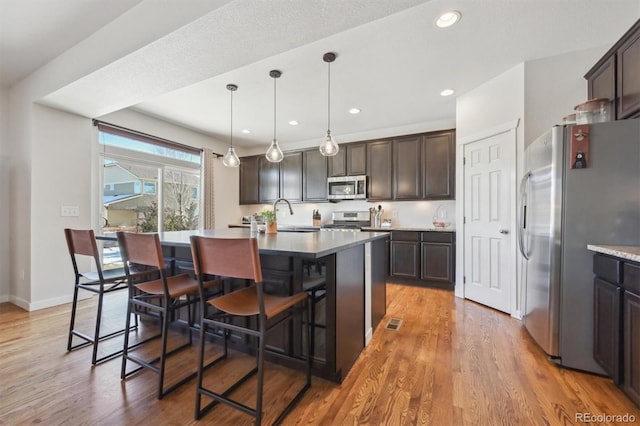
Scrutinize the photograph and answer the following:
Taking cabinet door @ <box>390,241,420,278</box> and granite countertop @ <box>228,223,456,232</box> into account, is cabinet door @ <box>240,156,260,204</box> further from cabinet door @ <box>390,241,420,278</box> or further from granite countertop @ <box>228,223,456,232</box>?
cabinet door @ <box>390,241,420,278</box>

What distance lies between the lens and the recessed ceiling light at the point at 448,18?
80.9 inches

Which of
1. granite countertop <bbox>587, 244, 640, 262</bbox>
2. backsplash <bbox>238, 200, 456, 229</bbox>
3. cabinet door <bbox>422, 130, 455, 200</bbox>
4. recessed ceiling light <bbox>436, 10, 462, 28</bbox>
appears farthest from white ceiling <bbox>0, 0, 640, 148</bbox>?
granite countertop <bbox>587, 244, 640, 262</bbox>

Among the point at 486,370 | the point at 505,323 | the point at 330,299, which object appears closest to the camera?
the point at 330,299

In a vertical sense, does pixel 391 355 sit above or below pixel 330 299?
below

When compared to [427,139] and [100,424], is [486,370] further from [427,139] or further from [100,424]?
[427,139]

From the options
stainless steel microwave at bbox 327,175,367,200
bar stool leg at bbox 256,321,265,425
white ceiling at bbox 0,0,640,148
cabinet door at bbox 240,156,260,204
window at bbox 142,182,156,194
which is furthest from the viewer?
cabinet door at bbox 240,156,260,204

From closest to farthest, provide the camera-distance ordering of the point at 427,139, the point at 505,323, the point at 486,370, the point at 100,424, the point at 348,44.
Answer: the point at 100,424
the point at 486,370
the point at 348,44
the point at 505,323
the point at 427,139

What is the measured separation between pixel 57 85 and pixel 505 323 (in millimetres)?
5171

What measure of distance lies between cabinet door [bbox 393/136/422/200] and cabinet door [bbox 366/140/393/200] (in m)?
0.10

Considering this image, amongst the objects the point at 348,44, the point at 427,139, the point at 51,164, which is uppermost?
the point at 348,44

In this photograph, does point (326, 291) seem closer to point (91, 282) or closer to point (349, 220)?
Answer: point (91, 282)

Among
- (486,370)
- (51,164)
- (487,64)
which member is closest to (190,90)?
(51,164)

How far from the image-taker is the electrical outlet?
327cm

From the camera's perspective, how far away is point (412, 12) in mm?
2059
